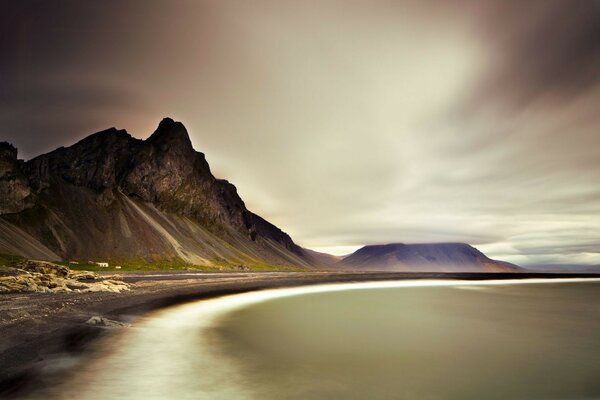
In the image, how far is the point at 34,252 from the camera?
329ft

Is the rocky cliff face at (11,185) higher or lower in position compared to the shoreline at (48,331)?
higher

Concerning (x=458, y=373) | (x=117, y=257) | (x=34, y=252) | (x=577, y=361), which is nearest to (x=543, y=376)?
(x=458, y=373)

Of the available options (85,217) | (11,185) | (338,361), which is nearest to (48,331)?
(338,361)

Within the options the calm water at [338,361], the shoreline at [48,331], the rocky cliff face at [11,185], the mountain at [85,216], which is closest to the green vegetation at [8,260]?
the mountain at [85,216]

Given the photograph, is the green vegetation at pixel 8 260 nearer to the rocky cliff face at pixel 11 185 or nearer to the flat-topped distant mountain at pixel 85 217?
the flat-topped distant mountain at pixel 85 217

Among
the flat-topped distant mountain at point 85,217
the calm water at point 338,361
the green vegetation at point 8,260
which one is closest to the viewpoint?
the calm water at point 338,361

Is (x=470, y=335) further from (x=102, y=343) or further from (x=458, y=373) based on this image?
(x=102, y=343)

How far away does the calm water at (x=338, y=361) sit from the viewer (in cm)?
1322

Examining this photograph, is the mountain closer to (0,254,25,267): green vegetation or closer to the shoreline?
(0,254,25,267): green vegetation

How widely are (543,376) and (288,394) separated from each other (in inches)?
455

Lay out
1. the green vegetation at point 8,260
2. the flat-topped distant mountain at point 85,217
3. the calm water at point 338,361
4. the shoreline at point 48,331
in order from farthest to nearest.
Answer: the flat-topped distant mountain at point 85,217 < the green vegetation at point 8,260 < the calm water at point 338,361 < the shoreline at point 48,331

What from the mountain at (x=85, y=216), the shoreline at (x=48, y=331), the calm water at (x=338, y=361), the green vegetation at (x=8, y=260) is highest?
the mountain at (x=85, y=216)

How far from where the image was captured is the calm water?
520 inches

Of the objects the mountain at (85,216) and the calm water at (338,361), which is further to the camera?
the mountain at (85,216)
